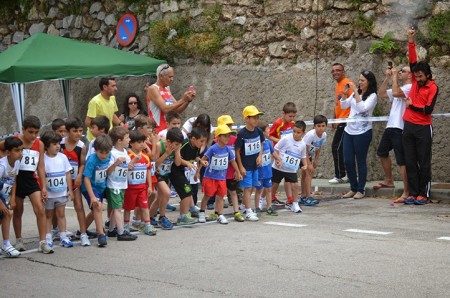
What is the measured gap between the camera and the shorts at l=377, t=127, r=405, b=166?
12.9 metres

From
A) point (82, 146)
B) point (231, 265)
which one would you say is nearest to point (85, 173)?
point (82, 146)

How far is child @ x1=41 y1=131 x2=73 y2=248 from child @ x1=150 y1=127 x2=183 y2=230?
152 centimetres

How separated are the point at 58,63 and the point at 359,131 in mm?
5393

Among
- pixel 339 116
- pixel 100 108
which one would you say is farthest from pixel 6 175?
pixel 339 116

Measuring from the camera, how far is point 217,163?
423 inches

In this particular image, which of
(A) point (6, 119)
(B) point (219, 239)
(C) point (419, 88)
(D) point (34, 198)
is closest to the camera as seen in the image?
(D) point (34, 198)

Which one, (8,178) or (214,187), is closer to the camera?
(8,178)

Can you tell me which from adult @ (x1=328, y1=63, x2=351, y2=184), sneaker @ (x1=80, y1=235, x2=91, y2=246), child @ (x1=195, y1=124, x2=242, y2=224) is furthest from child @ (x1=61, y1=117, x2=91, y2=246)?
adult @ (x1=328, y1=63, x2=351, y2=184)

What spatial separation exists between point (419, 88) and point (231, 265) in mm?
5462

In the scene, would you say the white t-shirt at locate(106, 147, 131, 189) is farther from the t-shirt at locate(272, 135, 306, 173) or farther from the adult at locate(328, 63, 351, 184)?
the adult at locate(328, 63, 351, 184)

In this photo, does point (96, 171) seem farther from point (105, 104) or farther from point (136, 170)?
point (105, 104)

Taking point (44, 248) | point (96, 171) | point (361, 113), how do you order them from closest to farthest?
point (44, 248) → point (96, 171) → point (361, 113)

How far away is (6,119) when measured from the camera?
2017cm

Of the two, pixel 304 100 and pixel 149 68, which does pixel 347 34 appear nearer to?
pixel 304 100
